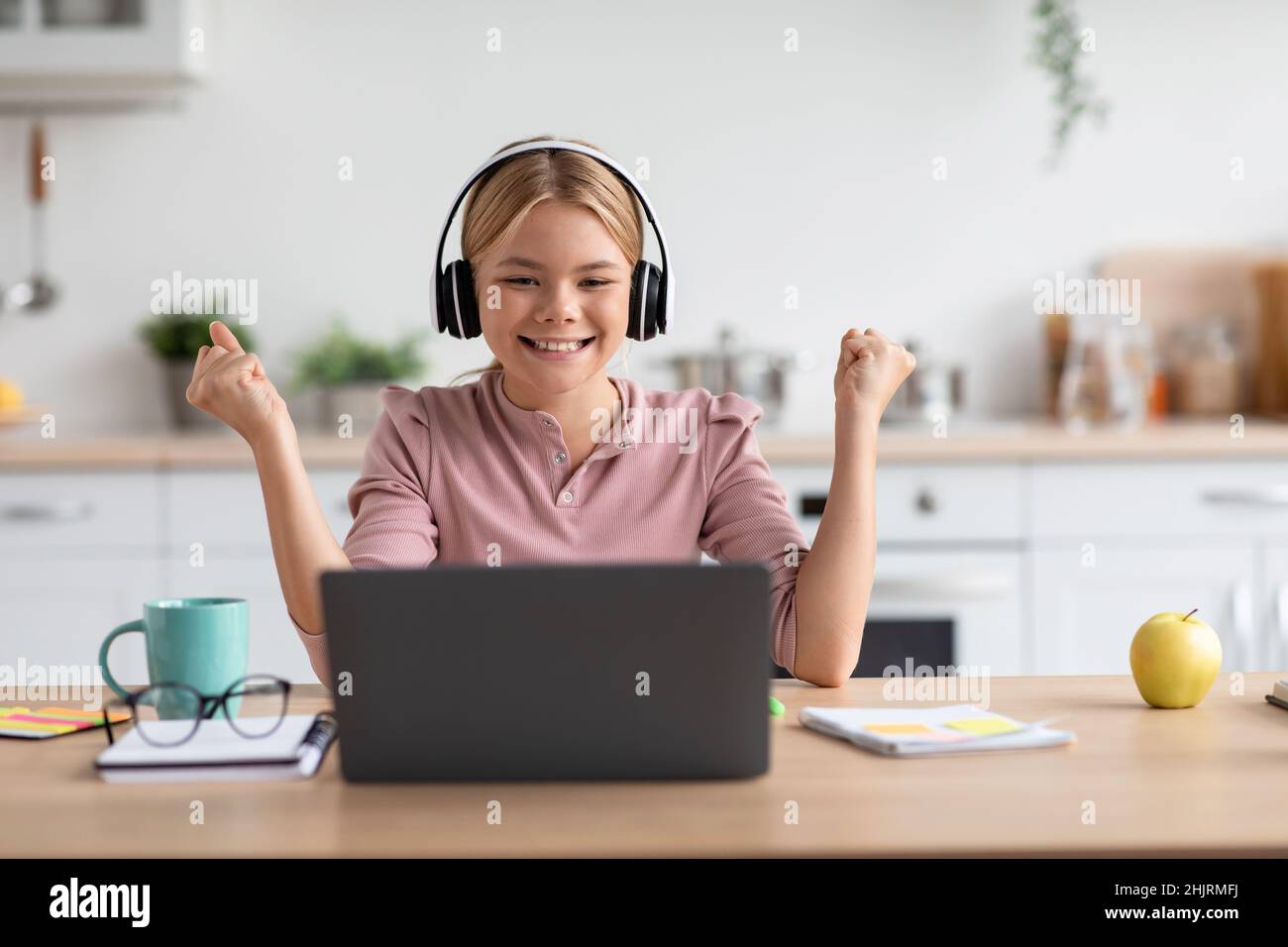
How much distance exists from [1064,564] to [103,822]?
216 centimetres

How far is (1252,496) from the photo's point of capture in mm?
2680

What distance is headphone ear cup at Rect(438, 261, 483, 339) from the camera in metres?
1.54

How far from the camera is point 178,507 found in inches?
106

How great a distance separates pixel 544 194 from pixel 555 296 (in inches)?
4.2

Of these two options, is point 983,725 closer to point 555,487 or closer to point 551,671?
point 551,671

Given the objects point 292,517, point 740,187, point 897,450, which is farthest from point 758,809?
point 740,187

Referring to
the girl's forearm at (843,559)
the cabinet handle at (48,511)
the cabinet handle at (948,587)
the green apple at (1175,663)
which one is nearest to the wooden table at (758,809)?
the green apple at (1175,663)

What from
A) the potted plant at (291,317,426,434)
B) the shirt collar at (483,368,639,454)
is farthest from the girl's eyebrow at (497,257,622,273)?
the potted plant at (291,317,426,434)

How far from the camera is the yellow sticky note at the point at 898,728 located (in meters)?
1.09

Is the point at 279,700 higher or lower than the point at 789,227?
lower

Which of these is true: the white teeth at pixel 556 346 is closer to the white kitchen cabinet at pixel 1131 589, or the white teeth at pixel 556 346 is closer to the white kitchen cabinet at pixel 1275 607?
the white kitchen cabinet at pixel 1131 589

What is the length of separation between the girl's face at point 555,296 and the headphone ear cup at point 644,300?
0.03 meters
